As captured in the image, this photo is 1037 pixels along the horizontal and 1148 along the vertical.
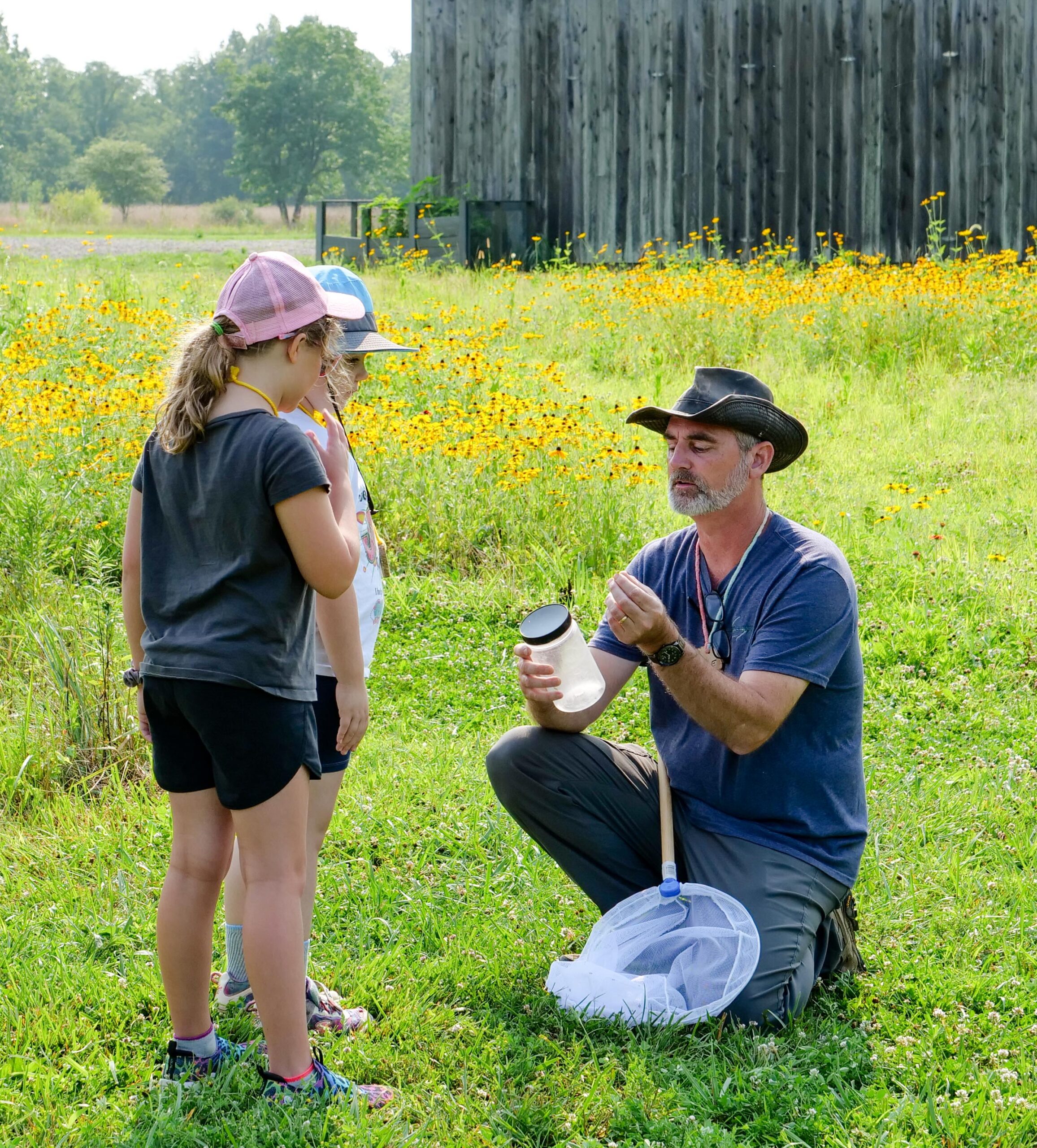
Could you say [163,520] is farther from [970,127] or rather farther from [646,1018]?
[970,127]

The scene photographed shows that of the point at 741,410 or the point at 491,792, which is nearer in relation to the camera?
the point at 741,410

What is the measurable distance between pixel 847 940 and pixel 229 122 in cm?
9245

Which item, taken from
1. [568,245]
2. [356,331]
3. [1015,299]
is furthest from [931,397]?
[568,245]

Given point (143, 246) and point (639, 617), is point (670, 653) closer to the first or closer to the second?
point (639, 617)

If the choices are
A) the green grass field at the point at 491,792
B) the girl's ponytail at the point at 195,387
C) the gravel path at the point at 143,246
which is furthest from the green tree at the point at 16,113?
the girl's ponytail at the point at 195,387

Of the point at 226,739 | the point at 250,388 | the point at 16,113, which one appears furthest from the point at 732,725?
the point at 16,113

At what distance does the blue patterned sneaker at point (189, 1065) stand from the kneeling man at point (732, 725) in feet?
3.34

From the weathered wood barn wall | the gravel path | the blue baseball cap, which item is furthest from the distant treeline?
the blue baseball cap

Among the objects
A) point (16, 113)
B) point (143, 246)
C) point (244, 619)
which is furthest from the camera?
point (16, 113)

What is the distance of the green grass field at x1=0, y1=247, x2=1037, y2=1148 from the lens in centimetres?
265

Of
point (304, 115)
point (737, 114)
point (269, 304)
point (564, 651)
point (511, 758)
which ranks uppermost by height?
point (304, 115)

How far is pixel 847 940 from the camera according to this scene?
10.3 ft

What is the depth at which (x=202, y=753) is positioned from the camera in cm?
248

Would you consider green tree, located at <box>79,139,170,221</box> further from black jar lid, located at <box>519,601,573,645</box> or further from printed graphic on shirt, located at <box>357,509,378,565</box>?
black jar lid, located at <box>519,601,573,645</box>
